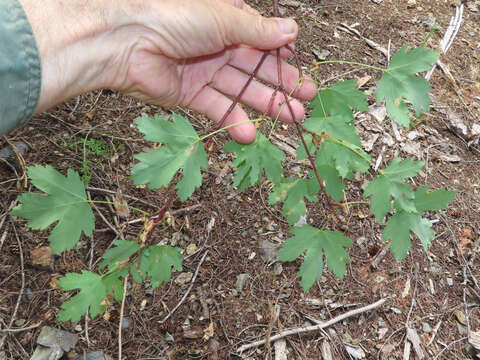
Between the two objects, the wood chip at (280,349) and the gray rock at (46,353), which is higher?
the wood chip at (280,349)

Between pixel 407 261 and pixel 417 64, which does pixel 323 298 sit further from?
pixel 417 64

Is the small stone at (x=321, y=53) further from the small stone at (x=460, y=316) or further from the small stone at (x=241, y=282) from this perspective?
the small stone at (x=460, y=316)

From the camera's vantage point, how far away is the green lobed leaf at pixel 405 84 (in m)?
1.47

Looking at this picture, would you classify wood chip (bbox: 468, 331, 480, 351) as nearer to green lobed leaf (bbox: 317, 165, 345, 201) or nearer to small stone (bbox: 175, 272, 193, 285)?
green lobed leaf (bbox: 317, 165, 345, 201)

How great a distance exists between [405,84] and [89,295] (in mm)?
1352

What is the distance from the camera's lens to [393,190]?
1.40 meters

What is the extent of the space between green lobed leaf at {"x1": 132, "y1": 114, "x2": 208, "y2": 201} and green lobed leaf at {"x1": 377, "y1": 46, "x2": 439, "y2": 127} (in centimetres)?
72

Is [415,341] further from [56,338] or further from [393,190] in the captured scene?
[56,338]

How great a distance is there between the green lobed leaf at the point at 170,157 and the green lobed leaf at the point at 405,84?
723mm

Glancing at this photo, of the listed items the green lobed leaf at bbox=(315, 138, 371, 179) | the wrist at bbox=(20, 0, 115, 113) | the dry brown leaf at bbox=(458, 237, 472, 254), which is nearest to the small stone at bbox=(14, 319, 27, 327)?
the wrist at bbox=(20, 0, 115, 113)

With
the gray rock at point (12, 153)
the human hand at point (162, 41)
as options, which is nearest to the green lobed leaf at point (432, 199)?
the human hand at point (162, 41)

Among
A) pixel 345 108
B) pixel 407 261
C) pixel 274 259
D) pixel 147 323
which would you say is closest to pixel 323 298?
pixel 274 259

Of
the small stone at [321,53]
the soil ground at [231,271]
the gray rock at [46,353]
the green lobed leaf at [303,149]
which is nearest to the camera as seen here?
the green lobed leaf at [303,149]

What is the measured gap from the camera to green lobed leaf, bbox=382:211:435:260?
1.44m
